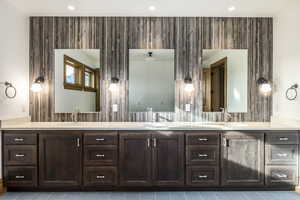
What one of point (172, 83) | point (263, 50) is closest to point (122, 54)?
point (172, 83)

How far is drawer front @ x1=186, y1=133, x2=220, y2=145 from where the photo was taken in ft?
9.54

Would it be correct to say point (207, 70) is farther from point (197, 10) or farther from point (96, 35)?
point (96, 35)

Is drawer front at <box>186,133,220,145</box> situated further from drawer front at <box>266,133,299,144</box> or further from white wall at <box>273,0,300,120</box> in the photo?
white wall at <box>273,0,300,120</box>

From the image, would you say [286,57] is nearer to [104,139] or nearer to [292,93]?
[292,93]

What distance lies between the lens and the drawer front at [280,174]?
2.92 meters

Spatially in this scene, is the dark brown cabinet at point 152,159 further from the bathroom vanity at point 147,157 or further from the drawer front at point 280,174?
the drawer front at point 280,174

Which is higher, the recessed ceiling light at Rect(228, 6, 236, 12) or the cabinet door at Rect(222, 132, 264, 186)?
the recessed ceiling light at Rect(228, 6, 236, 12)

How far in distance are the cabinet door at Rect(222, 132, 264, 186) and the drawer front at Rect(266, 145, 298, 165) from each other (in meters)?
0.11

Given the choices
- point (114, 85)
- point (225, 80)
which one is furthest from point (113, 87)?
point (225, 80)

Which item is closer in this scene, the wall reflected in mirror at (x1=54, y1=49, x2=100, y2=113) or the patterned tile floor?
the patterned tile floor

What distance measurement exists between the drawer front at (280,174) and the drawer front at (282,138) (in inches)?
13.3

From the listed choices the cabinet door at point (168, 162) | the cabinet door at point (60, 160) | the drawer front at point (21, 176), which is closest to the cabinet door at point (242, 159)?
the cabinet door at point (168, 162)

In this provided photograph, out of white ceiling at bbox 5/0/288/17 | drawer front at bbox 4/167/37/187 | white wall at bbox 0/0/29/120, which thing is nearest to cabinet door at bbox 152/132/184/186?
drawer front at bbox 4/167/37/187

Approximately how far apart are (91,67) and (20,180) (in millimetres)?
1884
